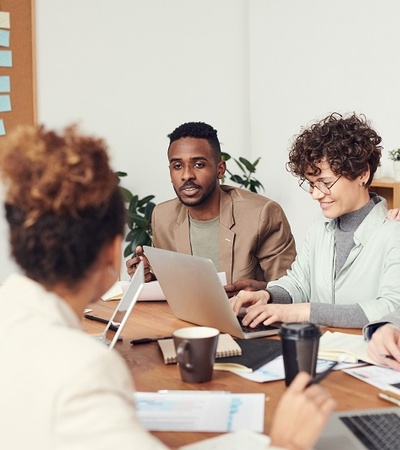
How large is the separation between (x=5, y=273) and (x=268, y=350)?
104 inches

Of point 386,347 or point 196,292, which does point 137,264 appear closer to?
point 196,292

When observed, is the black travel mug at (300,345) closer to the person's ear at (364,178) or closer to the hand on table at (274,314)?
the hand on table at (274,314)

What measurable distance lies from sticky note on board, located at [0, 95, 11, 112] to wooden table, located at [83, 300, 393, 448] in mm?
2270

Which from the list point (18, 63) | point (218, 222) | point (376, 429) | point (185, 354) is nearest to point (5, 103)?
point (18, 63)

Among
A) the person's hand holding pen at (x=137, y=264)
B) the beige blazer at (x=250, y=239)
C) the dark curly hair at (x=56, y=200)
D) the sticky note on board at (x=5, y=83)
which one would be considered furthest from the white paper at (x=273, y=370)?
the sticky note on board at (x=5, y=83)

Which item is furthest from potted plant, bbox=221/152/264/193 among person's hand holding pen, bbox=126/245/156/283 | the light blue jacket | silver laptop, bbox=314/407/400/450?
silver laptop, bbox=314/407/400/450

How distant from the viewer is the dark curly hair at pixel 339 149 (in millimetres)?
2051

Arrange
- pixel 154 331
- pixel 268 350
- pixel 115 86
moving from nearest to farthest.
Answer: pixel 268 350, pixel 154 331, pixel 115 86

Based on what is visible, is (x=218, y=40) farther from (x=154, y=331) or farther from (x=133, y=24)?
(x=154, y=331)

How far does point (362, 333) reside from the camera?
176 centimetres

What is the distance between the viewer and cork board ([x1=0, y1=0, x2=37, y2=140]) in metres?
3.86

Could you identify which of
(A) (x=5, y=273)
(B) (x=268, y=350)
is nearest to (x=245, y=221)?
(B) (x=268, y=350)

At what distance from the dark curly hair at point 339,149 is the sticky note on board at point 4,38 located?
230 cm

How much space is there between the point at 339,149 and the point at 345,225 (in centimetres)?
24
